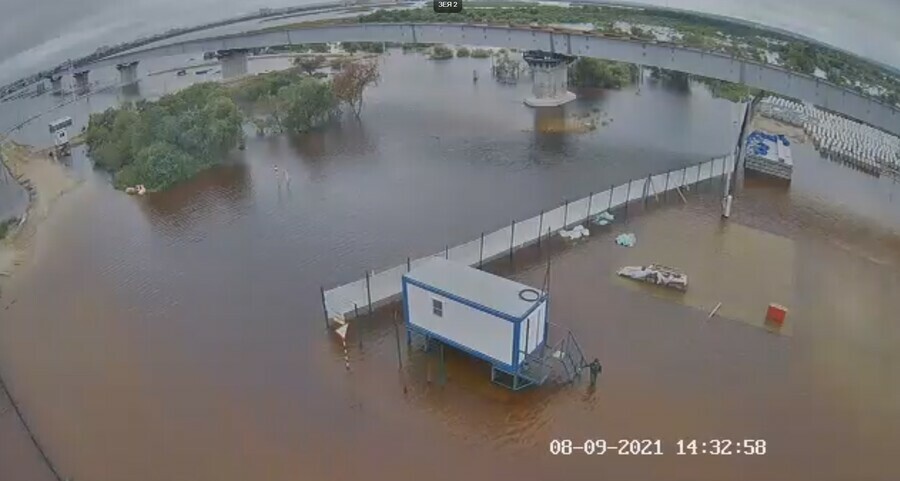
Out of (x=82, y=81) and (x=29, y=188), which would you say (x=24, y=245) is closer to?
(x=29, y=188)

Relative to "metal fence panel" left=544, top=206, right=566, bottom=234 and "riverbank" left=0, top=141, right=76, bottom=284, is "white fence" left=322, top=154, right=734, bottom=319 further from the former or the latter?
"riverbank" left=0, top=141, right=76, bottom=284

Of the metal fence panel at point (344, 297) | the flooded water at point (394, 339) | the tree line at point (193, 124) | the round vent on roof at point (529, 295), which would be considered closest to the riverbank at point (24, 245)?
the flooded water at point (394, 339)

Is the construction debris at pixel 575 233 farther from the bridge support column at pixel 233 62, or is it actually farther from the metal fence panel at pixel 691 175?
the bridge support column at pixel 233 62

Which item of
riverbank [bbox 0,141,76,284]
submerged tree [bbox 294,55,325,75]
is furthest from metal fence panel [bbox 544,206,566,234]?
submerged tree [bbox 294,55,325,75]

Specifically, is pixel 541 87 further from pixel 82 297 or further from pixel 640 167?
pixel 82 297

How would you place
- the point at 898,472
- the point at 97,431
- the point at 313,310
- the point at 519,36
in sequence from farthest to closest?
the point at 519,36 → the point at 313,310 → the point at 97,431 → the point at 898,472

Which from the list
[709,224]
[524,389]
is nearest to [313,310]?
[524,389]
